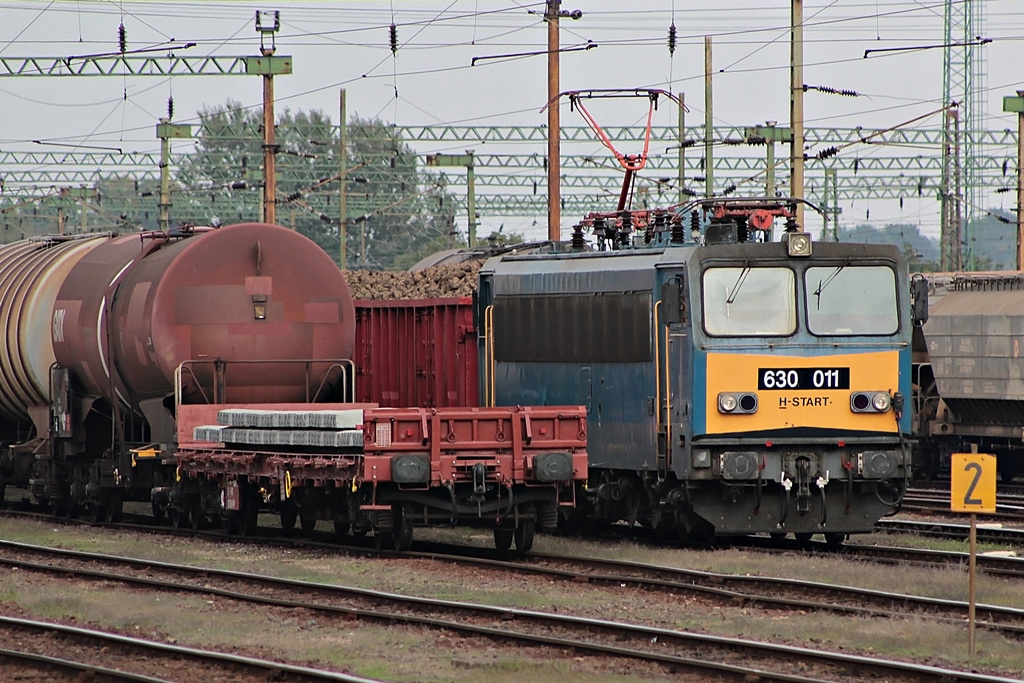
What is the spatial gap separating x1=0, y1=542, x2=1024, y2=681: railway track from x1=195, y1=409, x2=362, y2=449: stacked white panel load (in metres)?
1.84

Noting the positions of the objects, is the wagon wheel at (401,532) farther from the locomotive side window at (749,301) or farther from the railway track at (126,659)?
the railway track at (126,659)

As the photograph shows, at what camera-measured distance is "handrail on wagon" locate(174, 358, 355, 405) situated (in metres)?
19.5

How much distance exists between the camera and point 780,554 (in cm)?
1698

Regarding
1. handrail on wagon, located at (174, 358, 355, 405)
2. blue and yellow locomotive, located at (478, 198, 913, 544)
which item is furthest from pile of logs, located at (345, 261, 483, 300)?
blue and yellow locomotive, located at (478, 198, 913, 544)

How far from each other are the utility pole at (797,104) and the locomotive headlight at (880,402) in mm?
10031

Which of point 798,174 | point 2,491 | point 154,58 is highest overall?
point 154,58

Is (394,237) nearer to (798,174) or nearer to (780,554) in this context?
(798,174)

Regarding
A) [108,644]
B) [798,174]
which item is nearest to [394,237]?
[798,174]

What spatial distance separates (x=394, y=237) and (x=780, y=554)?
283 feet

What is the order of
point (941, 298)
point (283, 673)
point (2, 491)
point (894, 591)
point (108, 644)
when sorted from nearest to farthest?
1. point (283, 673)
2. point (108, 644)
3. point (894, 591)
4. point (2, 491)
5. point (941, 298)

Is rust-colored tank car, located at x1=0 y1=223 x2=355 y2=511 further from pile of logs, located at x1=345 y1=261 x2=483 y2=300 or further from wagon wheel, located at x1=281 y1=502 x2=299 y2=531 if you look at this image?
pile of logs, located at x1=345 y1=261 x2=483 y2=300

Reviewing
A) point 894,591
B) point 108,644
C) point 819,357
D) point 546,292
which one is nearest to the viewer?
point 108,644

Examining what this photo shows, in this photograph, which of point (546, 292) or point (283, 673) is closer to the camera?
point (283, 673)

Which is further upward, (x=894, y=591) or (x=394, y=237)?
(x=394, y=237)
